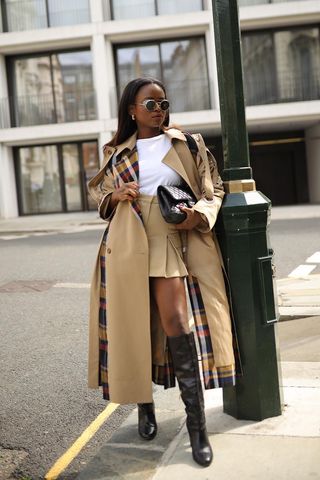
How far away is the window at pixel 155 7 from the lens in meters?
23.7

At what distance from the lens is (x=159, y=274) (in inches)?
111

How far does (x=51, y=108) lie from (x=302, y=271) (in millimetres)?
19055

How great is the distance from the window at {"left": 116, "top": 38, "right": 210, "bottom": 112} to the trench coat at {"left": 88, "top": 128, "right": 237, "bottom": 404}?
849 inches

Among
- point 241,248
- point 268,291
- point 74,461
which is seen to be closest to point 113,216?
point 241,248

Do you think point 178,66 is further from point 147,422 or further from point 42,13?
point 147,422

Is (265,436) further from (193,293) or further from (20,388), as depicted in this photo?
(20,388)

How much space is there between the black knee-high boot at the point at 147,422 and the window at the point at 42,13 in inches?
923

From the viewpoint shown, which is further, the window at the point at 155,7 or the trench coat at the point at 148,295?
the window at the point at 155,7

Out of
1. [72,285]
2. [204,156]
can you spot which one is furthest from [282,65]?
[204,156]

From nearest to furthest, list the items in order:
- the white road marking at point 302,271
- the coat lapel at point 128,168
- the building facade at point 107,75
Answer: the coat lapel at point 128,168 < the white road marking at point 302,271 < the building facade at point 107,75

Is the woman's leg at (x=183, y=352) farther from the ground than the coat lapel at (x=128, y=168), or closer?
closer

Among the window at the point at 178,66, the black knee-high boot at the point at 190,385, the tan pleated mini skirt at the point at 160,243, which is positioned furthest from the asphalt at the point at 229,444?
the window at the point at 178,66

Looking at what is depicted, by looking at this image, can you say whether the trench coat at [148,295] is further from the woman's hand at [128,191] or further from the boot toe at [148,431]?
the boot toe at [148,431]

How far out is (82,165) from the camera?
2567 cm
